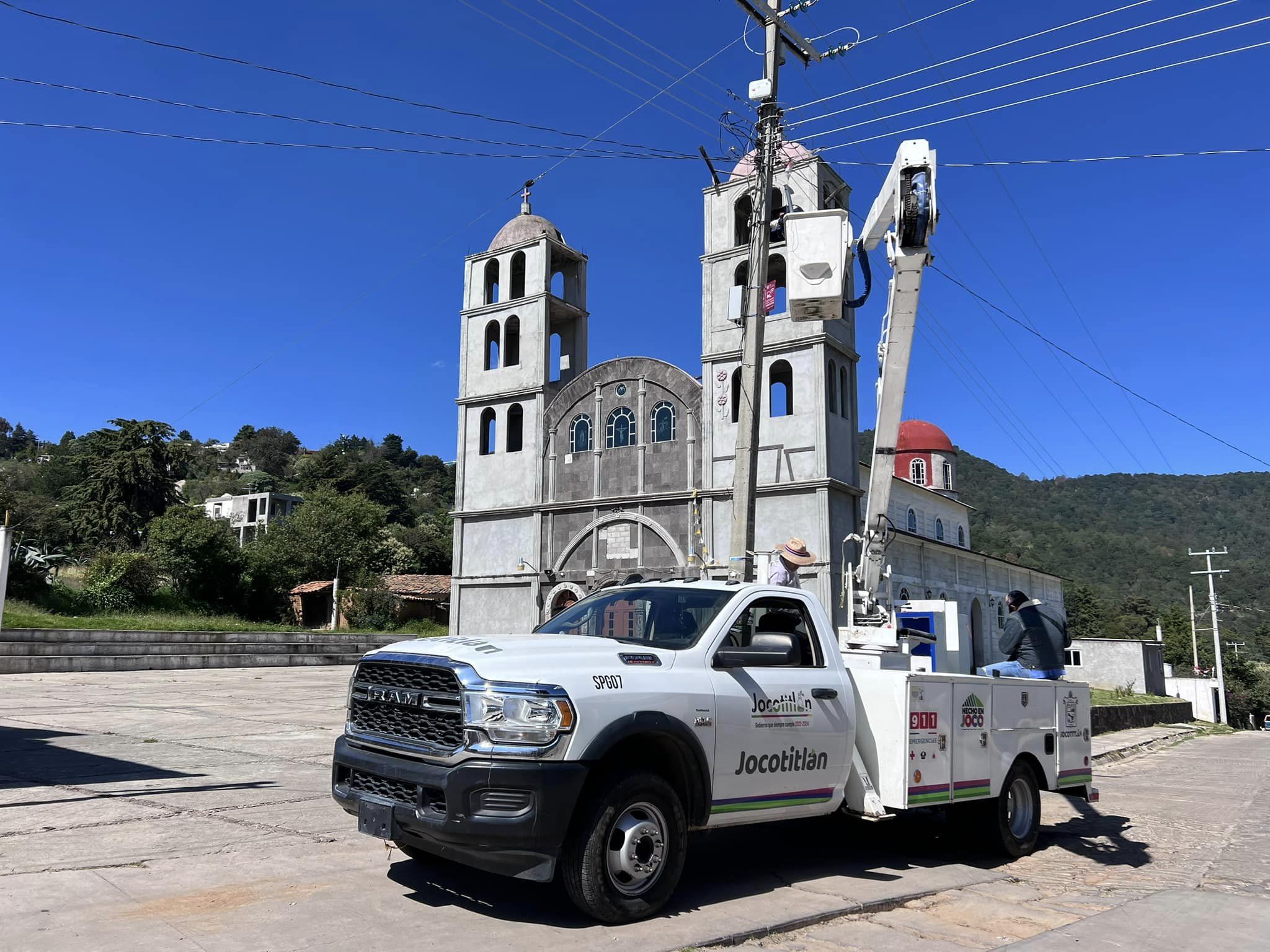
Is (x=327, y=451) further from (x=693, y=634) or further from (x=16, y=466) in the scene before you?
(x=693, y=634)

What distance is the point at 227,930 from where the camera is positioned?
471 centimetres

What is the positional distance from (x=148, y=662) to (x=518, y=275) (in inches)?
740

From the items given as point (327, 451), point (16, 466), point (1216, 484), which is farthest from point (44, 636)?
point (1216, 484)

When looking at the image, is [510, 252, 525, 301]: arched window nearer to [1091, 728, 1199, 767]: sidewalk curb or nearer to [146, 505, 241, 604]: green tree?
[146, 505, 241, 604]: green tree

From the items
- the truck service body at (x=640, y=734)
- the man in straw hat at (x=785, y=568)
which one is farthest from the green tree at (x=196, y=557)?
the truck service body at (x=640, y=734)

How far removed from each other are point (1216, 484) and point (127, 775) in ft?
471

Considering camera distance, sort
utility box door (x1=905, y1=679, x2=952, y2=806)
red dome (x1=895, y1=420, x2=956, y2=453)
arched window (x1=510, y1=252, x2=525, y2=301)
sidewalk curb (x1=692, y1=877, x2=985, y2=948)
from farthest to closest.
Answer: red dome (x1=895, y1=420, x2=956, y2=453), arched window (x1=510, y1=252, x2=525, y2=301), utility box door (x1=905, y1=679, x2=952, y2=806), sidewalk curb (x1=692, y1=877, x2=985, y2=948)

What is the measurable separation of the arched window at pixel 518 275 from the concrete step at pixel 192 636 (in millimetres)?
13982

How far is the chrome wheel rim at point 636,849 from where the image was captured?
528 centimetres

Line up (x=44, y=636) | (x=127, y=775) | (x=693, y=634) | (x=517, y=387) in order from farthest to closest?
(x=517, y=387) → (x=44, y=636) → (x=127, y=775) → (x=693, y=634)

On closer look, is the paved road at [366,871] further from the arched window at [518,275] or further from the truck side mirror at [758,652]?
the arched window at [518,275]

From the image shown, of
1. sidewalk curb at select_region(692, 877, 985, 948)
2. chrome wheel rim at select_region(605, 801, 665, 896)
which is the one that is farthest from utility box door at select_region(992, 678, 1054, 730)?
chrome wheel rim at select_region(605, 801, 665, 896)

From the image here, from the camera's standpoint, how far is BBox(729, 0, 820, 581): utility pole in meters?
13.0

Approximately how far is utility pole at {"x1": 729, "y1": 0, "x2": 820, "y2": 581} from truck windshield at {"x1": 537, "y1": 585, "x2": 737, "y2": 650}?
5.63 m
